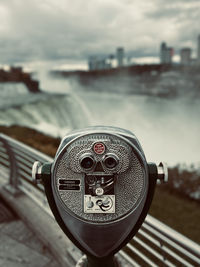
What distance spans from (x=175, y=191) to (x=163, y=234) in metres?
9.89

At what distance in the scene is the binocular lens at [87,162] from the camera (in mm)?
1102

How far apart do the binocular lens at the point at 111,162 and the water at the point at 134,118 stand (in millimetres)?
18296

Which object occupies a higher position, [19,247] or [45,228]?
[45,228]

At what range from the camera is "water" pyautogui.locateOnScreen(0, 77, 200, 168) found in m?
21.4

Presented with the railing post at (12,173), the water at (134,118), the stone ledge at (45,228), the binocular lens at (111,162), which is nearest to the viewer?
the binocular lens at (111,162)

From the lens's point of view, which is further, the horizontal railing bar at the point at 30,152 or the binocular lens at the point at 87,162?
the horizontal railing bar at the point at 30,152

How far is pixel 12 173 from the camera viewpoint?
3139 millimetres

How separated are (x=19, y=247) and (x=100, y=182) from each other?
5.71ft

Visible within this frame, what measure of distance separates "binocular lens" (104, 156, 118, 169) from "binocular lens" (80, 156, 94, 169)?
2.2 inches

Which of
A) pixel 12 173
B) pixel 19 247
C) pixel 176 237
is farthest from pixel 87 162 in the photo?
pixel 12 173

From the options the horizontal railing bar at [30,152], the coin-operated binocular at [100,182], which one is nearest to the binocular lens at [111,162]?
the coin-operated binocular at [100,182]

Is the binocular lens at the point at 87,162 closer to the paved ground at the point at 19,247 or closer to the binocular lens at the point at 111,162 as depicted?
the binocular lens at the point at 111,162

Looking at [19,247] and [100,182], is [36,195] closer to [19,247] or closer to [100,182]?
[19,247]

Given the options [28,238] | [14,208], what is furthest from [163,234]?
[14,208]
